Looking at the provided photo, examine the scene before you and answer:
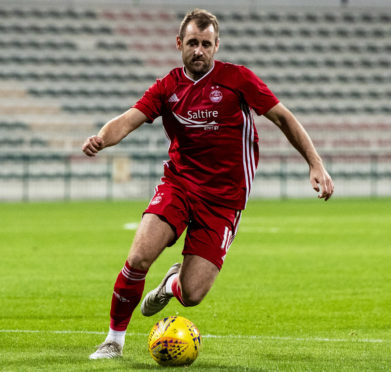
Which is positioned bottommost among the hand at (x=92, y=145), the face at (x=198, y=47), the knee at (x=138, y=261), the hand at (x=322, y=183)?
the knee at (x=138, y=261)

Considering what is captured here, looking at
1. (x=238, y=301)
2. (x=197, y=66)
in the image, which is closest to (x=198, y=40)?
(x=197, y=66)

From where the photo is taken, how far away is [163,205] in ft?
18.3

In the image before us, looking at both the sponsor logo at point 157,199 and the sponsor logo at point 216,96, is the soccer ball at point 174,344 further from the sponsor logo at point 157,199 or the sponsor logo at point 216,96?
the sponsor logo at point 216,96

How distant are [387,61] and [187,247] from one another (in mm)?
43425

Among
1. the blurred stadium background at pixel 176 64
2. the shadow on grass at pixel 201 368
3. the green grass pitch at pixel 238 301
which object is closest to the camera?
the shadow on grass at pixel 201 368

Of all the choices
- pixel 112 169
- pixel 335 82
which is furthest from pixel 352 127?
pixel 112 169

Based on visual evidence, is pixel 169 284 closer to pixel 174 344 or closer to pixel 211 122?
pixel 174 344

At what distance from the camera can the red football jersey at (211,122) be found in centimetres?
570

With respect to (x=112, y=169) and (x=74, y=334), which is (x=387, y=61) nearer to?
(x=112, y=169)

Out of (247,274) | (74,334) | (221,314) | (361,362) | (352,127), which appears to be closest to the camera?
(361,362)

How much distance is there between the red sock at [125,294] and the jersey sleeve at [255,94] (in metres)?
1.30

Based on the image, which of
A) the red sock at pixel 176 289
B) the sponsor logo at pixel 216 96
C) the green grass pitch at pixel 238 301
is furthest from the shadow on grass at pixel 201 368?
the sponsor logo at pixel 216 96

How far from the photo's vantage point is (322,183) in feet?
17.4

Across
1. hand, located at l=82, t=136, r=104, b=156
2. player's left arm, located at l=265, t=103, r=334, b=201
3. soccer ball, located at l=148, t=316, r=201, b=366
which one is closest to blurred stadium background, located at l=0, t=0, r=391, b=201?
player's left arm, located at l=265, t=103, r=334, b=201
